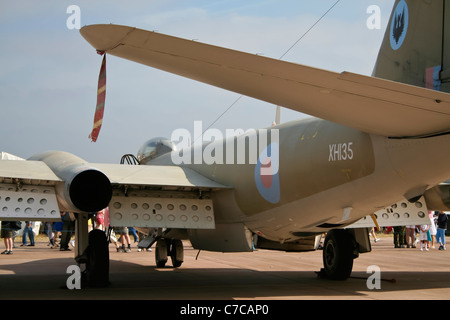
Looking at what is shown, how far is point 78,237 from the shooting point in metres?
9.34

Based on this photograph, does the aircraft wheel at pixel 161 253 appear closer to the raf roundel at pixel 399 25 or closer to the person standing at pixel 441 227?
the raf roundel at pixel 399 25

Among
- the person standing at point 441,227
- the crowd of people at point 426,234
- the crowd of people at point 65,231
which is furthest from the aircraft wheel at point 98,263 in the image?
the person standing at point 441,227

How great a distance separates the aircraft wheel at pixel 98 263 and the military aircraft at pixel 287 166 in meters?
0.02

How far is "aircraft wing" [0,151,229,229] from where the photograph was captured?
8234 millimetres

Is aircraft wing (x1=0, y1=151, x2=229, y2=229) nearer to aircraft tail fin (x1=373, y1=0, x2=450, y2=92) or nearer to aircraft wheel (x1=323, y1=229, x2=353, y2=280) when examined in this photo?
aircraft wheel (x1=323, y1=229, x2=353, y2=280)

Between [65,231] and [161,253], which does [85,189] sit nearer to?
[161,253]

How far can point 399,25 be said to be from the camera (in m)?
7.23

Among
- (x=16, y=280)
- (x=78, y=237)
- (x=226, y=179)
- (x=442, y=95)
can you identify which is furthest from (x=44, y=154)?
(x=442, y=95)

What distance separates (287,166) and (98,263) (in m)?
3.43

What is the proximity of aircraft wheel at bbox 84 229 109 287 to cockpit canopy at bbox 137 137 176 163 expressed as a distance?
4.82 m

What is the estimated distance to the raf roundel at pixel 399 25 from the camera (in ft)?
23.4

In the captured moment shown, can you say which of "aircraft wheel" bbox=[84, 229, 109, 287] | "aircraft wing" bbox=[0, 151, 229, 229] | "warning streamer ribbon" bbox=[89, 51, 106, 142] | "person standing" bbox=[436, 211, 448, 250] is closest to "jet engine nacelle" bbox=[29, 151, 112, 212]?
"aircraft wing" bbox=[0, 151, 229, 229]

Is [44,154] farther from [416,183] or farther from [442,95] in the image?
[442,95]

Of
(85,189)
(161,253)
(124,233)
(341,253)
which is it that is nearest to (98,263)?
(85,189)
